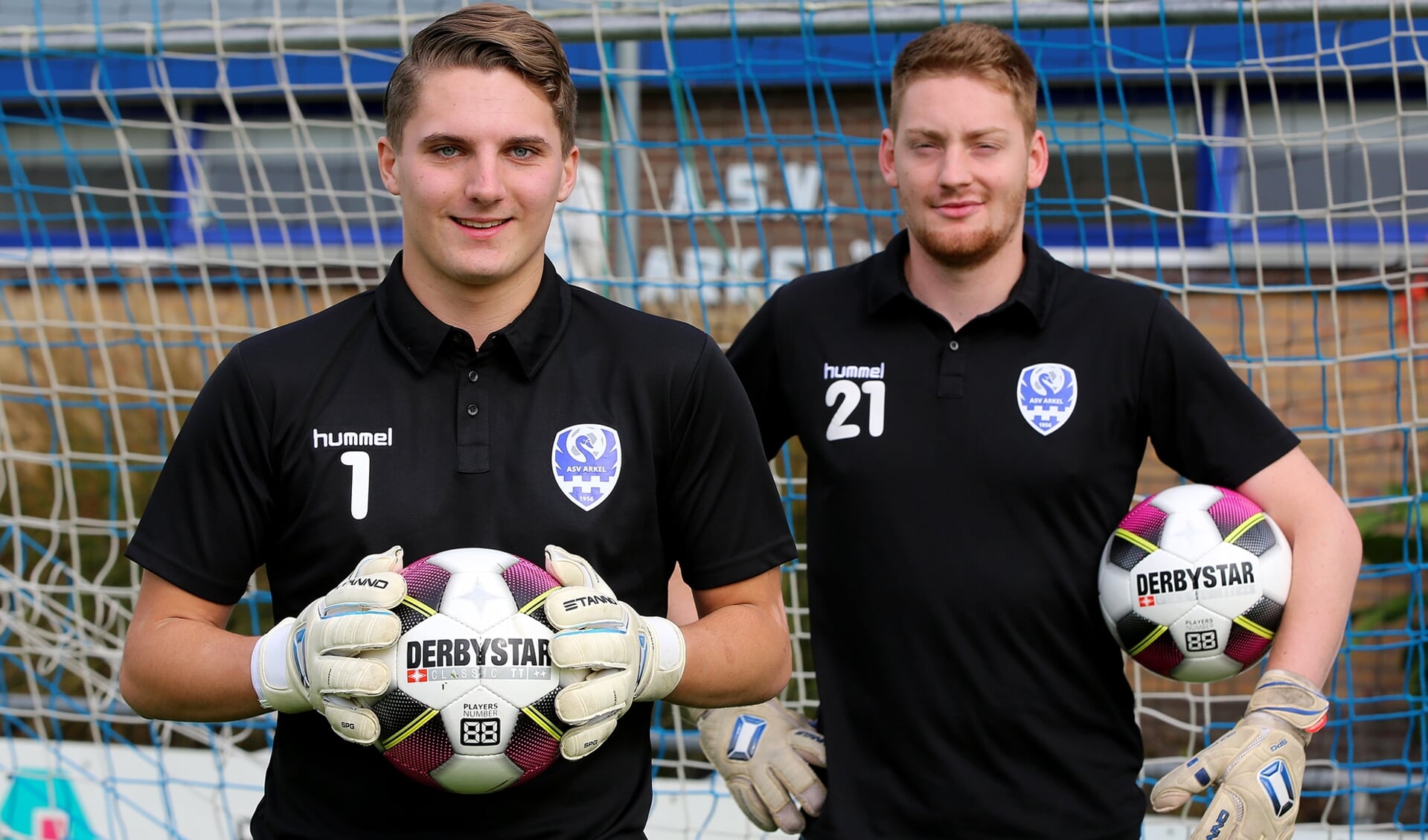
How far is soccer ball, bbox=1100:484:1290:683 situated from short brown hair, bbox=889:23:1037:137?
0.95 meters

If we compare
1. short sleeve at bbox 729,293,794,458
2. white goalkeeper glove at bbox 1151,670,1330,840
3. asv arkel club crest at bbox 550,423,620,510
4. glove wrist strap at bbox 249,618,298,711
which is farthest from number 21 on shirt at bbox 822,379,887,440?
glove wrist strap at bbox 249,618,298,711

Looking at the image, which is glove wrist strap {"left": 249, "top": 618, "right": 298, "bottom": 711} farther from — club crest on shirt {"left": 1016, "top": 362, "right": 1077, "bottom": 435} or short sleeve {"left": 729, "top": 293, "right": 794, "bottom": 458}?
club crest on shirt {"left": 1016, "top": 362, "right": 1077, "bottom": 435}

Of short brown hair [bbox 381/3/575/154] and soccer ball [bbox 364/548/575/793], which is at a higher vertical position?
short brown hair [bbox 381/3/575/154]

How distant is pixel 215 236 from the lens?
7141 mm

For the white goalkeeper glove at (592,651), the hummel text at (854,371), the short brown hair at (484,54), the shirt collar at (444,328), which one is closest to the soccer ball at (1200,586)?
the hummel text at (854,371)

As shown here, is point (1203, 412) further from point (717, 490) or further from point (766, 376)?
point (717, 490)

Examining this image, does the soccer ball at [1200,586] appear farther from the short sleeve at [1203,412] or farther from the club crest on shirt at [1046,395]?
the club crest on shirt at [1046,395]

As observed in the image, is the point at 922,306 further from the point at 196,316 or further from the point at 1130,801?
the point at 196,316

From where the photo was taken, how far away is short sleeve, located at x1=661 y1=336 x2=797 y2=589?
2277 millimetres

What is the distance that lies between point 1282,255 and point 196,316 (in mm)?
4980

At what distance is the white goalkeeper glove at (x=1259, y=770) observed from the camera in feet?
8.27

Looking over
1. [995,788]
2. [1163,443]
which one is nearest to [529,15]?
[1163,443]

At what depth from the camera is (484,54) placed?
7.12 feet

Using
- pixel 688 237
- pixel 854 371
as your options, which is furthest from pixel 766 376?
pixel 688 237
